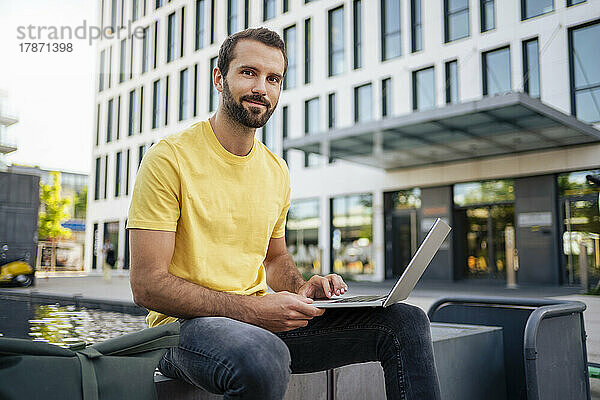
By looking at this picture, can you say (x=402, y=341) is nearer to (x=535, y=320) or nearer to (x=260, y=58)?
(x=260, y=58)

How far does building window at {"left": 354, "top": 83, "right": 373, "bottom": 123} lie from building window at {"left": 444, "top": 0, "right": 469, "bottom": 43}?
3.35 meters

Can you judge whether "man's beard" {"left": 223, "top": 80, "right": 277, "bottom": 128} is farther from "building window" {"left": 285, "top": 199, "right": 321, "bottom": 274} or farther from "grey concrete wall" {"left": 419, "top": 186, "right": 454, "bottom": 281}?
"building window" {"left": 285, "top": 199, "right": 321, "bottom": 274}

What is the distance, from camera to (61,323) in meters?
7.15

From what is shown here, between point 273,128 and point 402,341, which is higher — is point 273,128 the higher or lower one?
the higher one

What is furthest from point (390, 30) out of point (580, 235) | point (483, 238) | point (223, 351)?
point (223, 351)

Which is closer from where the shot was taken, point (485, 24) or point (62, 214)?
point (62, 214)

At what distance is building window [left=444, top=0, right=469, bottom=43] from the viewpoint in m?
17.2

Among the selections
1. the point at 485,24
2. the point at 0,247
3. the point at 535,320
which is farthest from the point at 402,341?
the point at 485,24

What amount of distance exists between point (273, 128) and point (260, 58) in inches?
842

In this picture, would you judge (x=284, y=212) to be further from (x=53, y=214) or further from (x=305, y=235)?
(x=305, y=235)

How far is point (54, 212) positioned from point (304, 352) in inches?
181

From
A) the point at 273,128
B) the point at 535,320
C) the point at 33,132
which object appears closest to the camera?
the point at 535,320

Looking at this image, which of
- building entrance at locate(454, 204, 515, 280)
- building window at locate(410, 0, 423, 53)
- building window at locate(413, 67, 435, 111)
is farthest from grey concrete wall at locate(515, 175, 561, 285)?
building window at locate(410, 0, 423, 53)

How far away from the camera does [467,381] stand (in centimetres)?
306
